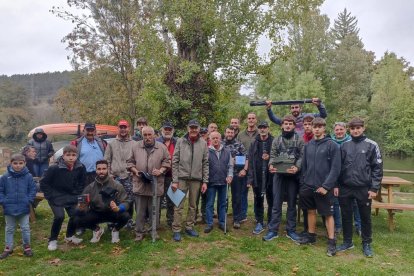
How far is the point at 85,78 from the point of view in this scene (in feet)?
76.6

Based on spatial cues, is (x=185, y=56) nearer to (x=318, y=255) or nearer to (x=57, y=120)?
(x=318, y=255)

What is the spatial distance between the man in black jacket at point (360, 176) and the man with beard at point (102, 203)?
3593 millimetres

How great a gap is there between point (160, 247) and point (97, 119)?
17.5 m

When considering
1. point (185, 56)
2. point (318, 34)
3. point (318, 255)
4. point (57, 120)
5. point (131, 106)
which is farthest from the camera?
point (57, 120)

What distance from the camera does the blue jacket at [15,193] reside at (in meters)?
5.65

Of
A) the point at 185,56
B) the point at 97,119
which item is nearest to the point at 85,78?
the point at 97,119

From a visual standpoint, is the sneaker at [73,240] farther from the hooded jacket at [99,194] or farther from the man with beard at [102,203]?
the hooded jacket at [99,194]

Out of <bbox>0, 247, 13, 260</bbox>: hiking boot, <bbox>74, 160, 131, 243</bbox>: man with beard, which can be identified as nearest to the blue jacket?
<bbox>0, 247, 13, 260</bbox>: hiking boot

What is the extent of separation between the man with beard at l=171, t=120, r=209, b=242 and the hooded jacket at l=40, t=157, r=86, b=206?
5.24ft

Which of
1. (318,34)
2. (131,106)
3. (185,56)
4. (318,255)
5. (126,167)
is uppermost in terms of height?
(318,34)

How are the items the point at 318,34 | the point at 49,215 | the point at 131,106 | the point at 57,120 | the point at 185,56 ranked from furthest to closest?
the point at 57,120, the point at 318,34, the point at 131,106, the point at 185,56, the point at 49,215

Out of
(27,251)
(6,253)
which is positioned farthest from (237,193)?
(6,253)

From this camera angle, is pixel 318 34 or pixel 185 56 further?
pixel 318 34

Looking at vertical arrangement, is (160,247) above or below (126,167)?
below
